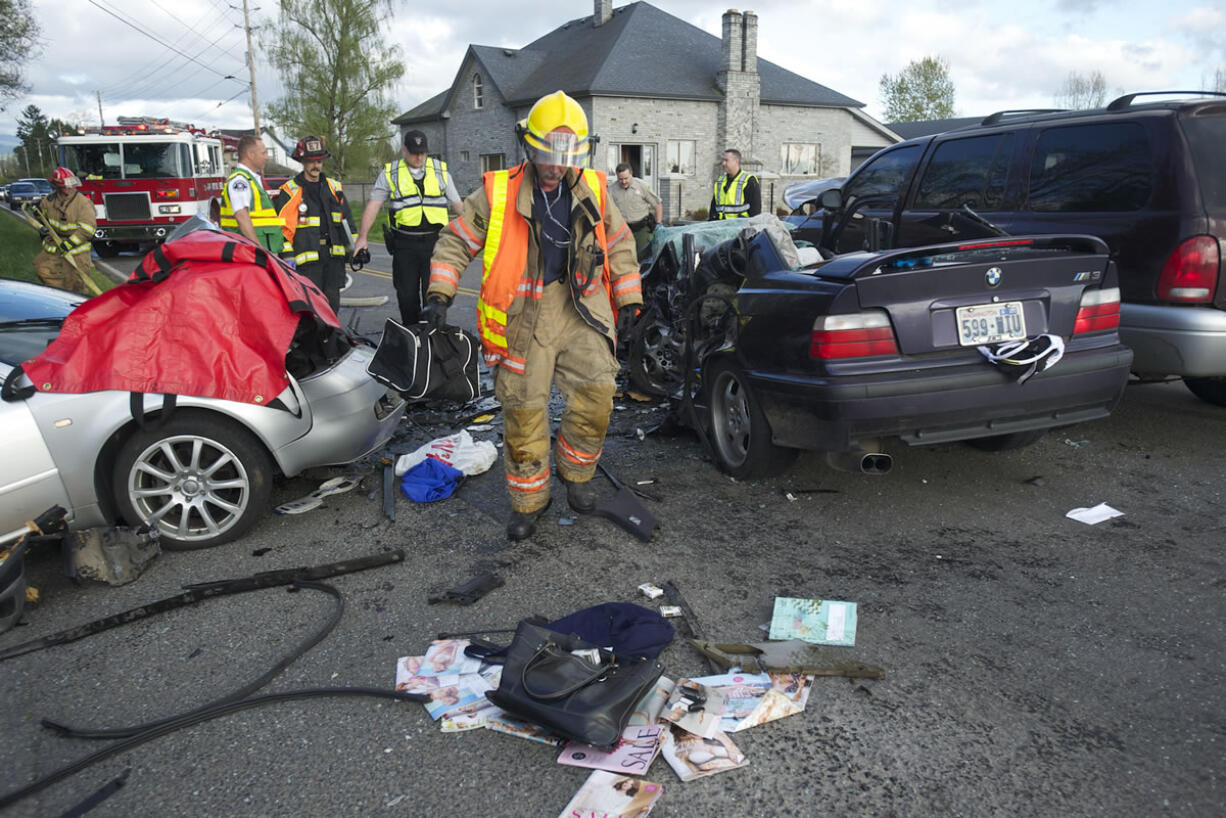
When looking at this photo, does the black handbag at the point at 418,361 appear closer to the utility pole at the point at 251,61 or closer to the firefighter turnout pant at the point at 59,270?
the firefighter turnout pant at the point at 59,270

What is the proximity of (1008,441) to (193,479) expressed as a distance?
4.23 meters

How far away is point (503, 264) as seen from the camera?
4.09 meters

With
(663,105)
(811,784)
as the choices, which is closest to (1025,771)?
(811,784)

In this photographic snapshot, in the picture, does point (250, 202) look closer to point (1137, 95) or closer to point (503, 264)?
point (503, 264)

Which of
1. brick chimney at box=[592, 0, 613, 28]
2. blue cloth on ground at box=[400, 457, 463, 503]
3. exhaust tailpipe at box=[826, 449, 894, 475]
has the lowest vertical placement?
blue cloth on ground at box=[400, 457, 463, 503]

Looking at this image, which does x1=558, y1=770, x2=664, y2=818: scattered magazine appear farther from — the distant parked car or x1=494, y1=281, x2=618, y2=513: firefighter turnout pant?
the distant parked car

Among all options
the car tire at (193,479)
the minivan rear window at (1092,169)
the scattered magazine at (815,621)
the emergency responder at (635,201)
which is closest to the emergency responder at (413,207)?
the car tire at (193,479)

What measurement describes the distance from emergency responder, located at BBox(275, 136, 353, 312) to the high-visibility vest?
4.03 metres

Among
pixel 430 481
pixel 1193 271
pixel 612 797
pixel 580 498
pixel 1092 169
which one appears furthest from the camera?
pixel 1092 169

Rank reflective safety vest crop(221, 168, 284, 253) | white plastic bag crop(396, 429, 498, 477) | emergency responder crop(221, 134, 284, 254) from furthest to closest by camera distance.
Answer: reflective safety vest crop(221, 168, 284, 253)
emergency responder crop(221, 134, 284, 254)
white plastic bag crop(396, 429, 498, 477)

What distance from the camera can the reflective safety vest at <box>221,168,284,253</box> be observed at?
7773 millimetres

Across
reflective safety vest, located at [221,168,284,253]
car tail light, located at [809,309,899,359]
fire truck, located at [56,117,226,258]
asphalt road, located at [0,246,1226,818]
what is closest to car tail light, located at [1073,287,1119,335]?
asphalt road, located at [0,246,1226,818]

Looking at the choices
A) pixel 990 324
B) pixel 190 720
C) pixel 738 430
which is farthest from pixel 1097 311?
pixel 190 720

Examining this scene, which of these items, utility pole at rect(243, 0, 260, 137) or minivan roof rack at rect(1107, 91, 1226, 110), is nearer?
minivan roof rack at rect(1107, 91, 1226, 110)
